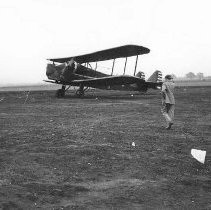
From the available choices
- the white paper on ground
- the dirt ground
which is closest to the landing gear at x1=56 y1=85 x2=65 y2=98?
the dirt ground

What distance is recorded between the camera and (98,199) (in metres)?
4.10

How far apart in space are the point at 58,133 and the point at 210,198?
188 inches

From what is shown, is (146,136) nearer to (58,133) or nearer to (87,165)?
(58,133)

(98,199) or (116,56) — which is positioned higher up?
(116,56)

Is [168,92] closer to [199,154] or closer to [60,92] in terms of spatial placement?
[199,154]

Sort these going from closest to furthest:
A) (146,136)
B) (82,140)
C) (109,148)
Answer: (109,148), (82,140), (146,136)

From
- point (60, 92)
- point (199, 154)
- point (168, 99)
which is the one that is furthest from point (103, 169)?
point (60, 92)

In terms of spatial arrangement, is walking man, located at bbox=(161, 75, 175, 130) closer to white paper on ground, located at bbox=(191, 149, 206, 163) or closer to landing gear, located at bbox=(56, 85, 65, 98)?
white paper on ground, located at bbox=(191, 149, 206, 163)

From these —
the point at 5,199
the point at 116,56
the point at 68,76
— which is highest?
the point at 116,56

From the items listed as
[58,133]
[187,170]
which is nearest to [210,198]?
[187,170]

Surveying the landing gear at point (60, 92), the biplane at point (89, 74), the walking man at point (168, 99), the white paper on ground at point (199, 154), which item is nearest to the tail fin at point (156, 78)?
the biplane at point (89, 74)

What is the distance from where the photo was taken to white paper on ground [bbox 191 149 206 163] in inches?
231

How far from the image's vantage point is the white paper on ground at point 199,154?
5.88 meters

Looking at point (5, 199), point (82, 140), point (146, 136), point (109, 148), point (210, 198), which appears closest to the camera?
point (5, 199)
